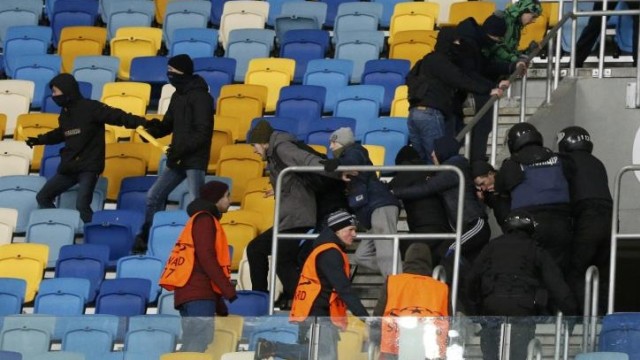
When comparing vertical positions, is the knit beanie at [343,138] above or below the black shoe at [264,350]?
above

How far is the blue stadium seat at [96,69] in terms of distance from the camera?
2242cm

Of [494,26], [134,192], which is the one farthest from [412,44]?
[134,192]

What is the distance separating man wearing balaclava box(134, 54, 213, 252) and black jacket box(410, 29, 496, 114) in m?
1.67

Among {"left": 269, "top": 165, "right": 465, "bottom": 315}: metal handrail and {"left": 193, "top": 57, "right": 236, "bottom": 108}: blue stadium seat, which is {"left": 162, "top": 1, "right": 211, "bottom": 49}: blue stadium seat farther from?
{"left": 269, "top": 165, "right": 465, "bottom": 315}: metal handrail

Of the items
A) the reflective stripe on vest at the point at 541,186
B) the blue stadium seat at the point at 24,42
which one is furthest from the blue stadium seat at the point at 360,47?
the reflective stripe on vest at the point at 541,186

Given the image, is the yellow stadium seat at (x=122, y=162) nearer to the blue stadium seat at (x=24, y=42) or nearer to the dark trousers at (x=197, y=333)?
the blue stadium seat at (x=24, y=42)

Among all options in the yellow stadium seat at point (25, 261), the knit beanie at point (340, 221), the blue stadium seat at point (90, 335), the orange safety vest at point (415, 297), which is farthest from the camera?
the yellow stadium seat at point (25, 261)

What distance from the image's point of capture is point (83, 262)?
18453 millimetres

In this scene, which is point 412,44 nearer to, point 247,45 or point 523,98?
A: point 247,45

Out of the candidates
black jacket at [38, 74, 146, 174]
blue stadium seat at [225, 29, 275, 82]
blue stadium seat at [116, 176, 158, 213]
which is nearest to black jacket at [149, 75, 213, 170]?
black jacket at [38, 74, 146, 174]

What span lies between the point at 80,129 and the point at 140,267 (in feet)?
5.79

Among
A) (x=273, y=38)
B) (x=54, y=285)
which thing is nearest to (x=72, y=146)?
(x=54, y=285)

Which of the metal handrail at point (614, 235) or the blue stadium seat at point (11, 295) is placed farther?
the blue stadium seat at point (11, 295)

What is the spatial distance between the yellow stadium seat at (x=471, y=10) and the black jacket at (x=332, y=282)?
660 centimetres
